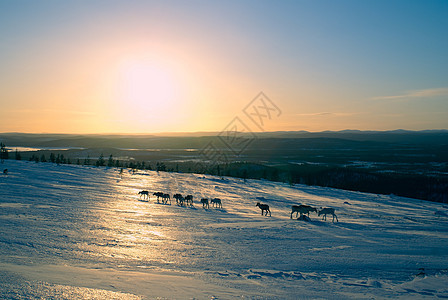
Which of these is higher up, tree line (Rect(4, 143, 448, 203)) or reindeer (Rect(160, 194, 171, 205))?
reindeer (Rect(160, 194, 171, 205))

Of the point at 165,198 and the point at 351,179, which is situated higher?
the point at 165,198

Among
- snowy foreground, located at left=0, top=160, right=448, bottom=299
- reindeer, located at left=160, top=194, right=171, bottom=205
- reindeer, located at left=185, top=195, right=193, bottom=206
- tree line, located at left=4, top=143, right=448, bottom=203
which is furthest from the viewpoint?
tree line, located at left=4, top=143, right=448, bottom=203

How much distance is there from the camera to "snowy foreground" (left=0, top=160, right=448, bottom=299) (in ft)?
20.6


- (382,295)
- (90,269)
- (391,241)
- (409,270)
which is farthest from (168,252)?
(391,241)

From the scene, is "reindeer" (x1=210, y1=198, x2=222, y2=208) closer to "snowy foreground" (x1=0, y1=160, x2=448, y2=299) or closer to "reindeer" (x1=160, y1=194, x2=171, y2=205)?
"snowy foreground" (x1=0, y1=160, x2=448, y2=299)

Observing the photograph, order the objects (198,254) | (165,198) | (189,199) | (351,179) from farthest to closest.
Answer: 1. (351,179)
2. (165,198)
3. (189,199)
4. (198,254)

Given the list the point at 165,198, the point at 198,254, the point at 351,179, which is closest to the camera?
the point at 198,254

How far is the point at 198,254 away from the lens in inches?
360

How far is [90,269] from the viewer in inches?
279

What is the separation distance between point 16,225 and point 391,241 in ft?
45.2

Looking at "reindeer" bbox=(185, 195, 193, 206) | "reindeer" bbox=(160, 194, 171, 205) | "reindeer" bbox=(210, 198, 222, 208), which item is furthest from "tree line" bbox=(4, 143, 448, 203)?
"reindeer" bbox=(185, 195, 193, 206)

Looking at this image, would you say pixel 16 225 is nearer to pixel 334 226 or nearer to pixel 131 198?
pixel 131 198

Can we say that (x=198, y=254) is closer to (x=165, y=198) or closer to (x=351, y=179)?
(x=165, y=198)

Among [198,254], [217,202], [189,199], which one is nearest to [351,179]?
[217,202]
